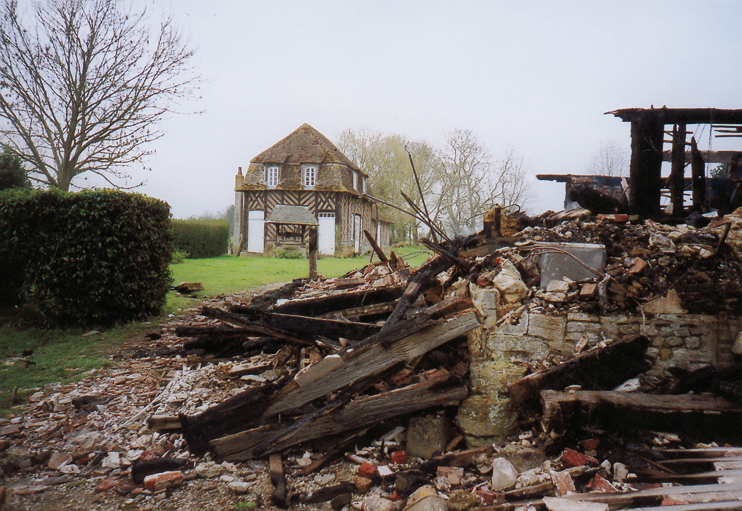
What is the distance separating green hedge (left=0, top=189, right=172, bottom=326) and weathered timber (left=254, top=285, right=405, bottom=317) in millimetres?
4038

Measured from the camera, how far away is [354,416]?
150 inches

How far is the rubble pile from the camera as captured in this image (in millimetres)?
3242

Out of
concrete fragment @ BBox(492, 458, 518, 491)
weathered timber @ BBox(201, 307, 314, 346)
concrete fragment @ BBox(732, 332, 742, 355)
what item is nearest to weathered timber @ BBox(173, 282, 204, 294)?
weathered timber @ BBox(201, 307, 314, 346)

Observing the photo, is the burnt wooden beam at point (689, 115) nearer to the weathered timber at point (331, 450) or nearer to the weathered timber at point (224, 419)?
the weathered timber at point (331, 450)

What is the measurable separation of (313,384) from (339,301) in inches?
78.2

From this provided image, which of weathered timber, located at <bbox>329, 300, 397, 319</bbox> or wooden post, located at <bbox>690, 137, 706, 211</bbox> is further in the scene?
wooden post, located at <bbox>690, 137, 706, 211</bbox>

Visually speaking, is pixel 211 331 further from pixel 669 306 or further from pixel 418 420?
pixel 669 306

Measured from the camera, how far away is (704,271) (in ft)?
14.0

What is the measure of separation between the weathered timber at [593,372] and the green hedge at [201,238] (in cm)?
2102

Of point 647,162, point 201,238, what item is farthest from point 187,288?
point 201,238

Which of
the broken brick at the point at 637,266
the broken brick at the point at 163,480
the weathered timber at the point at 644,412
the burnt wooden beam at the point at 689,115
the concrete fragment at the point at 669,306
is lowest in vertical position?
the broken brick at the point at 163,480

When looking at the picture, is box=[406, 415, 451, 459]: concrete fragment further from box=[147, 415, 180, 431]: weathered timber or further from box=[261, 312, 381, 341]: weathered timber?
box=[147, 415, 180, 431]: weathered timber

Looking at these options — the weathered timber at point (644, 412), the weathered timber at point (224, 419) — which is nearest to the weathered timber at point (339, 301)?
the weathered timber at point (224, 419)

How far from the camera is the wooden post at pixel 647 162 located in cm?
575
